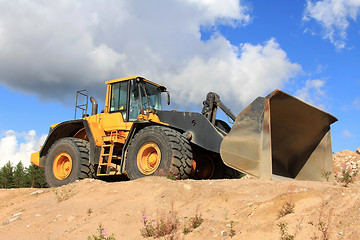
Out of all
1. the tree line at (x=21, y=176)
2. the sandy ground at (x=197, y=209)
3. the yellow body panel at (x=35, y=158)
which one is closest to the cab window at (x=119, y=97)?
the sandy ground at (x=197, y=209)

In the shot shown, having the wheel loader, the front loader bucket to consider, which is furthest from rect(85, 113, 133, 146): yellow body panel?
the front loader bucket

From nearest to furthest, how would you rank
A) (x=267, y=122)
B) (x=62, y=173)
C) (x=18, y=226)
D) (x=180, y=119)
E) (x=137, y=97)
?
(x=18, y=226), (x=267, y=122), (x=180, y=119), (x=137, y=97), (x=62, y=173)

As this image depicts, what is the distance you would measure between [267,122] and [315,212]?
2.43 m

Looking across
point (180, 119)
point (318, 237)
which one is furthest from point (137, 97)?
point (318, 237)

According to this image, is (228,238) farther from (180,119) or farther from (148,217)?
(180,119)

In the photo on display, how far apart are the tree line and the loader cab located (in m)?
34.8

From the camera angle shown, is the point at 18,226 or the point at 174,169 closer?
the point at 18,226

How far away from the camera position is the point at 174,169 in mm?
6820

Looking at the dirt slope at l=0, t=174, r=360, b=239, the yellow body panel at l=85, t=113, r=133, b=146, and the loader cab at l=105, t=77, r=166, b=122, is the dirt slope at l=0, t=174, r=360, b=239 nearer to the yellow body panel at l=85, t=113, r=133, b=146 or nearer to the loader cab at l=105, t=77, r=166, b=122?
the yellow body panel at l=85, t=113, r=133, b=146

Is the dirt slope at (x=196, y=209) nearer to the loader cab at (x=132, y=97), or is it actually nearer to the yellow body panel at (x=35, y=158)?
the loader cab at (x=132, y=97)

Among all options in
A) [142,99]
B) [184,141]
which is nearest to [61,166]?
[142,99]

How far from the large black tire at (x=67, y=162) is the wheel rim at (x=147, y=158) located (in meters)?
2.07

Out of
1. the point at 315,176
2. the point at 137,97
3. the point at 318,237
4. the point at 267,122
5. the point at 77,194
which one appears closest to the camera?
the point at 318,237

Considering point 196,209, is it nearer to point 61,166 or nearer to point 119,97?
point 119,97
